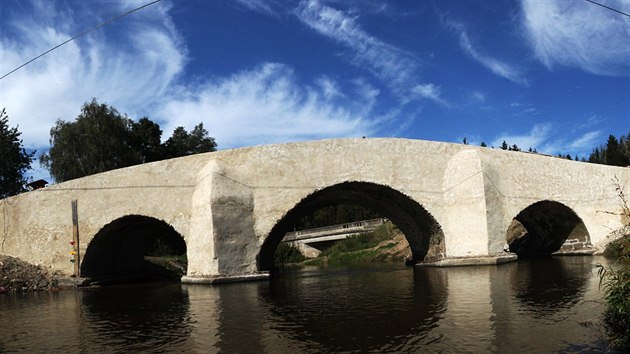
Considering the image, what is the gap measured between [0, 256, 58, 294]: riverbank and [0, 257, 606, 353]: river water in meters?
3.87

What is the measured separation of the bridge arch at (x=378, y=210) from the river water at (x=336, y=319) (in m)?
5.43

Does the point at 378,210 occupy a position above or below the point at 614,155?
below

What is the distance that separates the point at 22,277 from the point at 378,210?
18431 millimetres

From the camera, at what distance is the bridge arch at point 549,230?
1110 inches

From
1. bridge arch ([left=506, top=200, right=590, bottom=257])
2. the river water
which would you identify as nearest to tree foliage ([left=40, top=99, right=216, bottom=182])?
the river water

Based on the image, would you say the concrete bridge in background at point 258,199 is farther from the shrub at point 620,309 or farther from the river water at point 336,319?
the shrub at point 620,309

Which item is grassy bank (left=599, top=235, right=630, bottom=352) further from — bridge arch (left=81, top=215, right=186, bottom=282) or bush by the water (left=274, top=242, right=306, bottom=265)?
bush by the water (left=274, top=242, right=306, bottom=265)

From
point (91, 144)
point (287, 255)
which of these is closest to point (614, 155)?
point (287, 255)

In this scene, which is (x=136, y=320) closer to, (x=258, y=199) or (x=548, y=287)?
(x=258, y=199)

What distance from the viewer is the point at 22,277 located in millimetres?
21672

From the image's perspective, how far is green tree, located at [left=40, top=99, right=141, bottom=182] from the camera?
4000 cm

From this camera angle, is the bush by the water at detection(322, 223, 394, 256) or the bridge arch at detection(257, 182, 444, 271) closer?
the bridge arch at detection(257, 182, 444, 271)

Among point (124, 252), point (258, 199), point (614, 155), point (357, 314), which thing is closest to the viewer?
point (357, 314)

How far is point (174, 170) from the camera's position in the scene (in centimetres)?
2162
